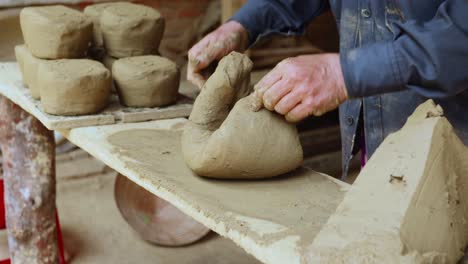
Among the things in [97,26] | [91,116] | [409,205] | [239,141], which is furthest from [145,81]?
[409,205]

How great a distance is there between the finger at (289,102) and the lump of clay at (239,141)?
0.10 m

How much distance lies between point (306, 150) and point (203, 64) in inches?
95.7

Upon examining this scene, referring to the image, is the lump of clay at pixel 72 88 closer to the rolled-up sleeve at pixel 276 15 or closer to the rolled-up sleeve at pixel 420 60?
the rolled-up sleeve at pixel 276 15

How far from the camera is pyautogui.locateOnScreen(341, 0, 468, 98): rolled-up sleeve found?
65.4 inches

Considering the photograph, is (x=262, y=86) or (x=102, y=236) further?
(x=102, y=236)

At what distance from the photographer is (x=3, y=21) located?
4.13 m

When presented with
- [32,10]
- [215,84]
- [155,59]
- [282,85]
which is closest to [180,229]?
[155,59]

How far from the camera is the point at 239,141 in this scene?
72.9 inches

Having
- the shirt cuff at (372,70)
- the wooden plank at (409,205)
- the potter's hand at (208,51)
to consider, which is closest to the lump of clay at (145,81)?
the potter's hand at (208,51)

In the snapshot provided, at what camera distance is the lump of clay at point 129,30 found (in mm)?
2703

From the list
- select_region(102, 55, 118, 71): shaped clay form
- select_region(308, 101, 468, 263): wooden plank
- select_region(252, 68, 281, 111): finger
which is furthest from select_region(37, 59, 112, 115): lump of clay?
select_region(308, 101, 468, 263): wooden plank

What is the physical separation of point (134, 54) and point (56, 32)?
0.34 meters

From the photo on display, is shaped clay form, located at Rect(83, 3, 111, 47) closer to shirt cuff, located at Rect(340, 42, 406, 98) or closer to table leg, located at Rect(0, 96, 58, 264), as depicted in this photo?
table leg, located at Rect(0, 96, 58, 264)

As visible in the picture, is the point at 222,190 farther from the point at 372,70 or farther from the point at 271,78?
the point at 372,70
